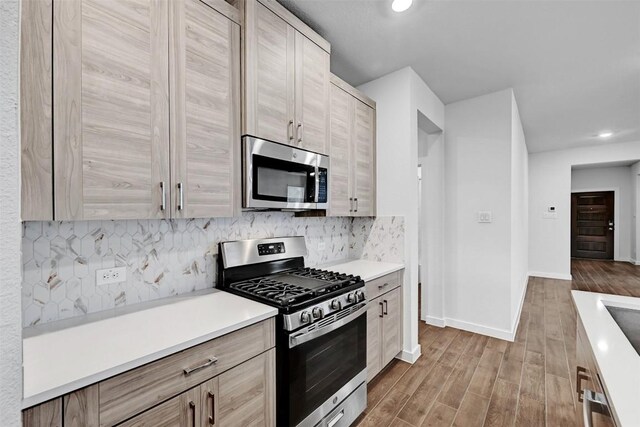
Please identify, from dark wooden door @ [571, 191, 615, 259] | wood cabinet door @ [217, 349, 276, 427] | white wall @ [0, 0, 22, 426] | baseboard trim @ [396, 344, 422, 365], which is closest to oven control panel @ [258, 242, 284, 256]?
wood cabinet door @ [217, 349, 276, 427]

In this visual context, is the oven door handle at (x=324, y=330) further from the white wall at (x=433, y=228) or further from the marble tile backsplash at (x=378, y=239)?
the white wall at (x=433, y=228)

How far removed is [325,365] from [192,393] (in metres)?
0.78

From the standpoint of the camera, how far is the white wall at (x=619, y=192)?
7137 mm

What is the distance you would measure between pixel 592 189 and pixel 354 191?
841 cm

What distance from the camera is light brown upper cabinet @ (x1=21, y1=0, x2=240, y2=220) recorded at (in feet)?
3.34

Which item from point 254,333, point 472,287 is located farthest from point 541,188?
point 254,333

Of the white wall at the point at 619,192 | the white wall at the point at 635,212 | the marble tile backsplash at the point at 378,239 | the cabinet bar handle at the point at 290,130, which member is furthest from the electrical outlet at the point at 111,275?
the white wall at the point at 619,192

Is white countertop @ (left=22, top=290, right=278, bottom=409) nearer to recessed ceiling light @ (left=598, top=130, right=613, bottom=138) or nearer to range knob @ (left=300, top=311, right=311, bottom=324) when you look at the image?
range knob @ (left=300, top=311, right=311, bottom=324)

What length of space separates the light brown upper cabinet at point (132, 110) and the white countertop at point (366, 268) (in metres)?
1.16

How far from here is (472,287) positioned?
3.39 m

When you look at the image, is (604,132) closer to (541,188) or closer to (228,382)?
(541,188)

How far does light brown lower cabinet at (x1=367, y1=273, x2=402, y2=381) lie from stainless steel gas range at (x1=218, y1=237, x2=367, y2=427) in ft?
0.71

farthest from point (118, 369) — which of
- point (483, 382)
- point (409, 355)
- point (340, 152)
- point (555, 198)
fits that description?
point (555, 198)

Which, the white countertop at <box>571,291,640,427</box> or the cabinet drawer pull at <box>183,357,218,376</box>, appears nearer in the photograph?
the white countertop at <box>571,291,640,427</box>
